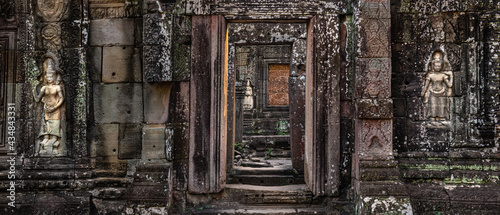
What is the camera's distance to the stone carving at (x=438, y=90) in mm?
4883

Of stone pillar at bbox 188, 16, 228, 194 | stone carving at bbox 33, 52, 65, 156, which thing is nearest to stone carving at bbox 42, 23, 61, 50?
stone carving at bbox 33, 52, 65, 156

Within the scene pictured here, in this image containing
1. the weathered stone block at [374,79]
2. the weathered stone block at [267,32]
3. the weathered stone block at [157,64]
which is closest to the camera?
the weathered stone block at [374,79]

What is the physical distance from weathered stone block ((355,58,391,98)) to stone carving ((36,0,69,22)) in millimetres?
3986

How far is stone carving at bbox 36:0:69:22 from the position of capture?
515 cm

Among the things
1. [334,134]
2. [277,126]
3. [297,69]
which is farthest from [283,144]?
[334,134]

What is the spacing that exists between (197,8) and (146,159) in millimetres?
2022

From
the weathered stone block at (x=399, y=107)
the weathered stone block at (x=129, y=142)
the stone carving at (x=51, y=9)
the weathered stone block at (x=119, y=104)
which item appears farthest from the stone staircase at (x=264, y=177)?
the stone carving at (x=51, y=9)

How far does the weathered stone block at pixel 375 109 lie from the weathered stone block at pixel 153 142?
96.8 inches

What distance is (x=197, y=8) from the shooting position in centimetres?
490

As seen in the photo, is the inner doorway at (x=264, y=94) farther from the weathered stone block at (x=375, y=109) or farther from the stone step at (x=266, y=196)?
the weathered stone block at (x=375, y=109)

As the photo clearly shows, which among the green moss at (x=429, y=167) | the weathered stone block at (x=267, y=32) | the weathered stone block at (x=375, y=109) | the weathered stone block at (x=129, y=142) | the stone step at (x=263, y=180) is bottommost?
the stone step at (x=263, y=180)

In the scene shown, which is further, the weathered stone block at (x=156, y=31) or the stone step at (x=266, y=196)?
the stone step at (x=266, y=196)

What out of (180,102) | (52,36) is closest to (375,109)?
(180,102)

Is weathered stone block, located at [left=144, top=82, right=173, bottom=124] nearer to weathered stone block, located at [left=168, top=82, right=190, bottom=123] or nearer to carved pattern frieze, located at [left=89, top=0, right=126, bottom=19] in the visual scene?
weathered stone block, located at [left=168, top=82, right=190, bottom=123]
